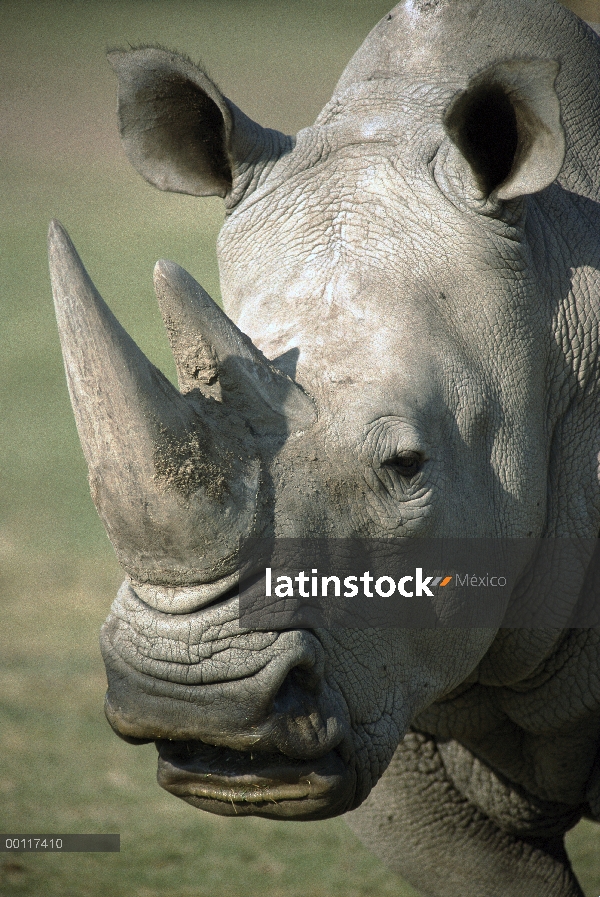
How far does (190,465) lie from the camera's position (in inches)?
85.7

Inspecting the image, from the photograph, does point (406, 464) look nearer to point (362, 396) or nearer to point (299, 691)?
point (362, 396)

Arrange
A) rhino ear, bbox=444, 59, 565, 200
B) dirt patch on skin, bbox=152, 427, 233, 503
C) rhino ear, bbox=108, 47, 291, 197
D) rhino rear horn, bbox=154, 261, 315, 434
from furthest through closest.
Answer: rhino ear, bbox=108, 47, 291, 197 < rhino ear, bbox=444, 59, 565, 200 < rhino rear horn, bbox=154, 261, 315, 434 < dirt patch on skin, bbox=152, 427, 233, 503

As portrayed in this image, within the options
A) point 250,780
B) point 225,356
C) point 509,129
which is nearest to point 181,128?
point 509,129

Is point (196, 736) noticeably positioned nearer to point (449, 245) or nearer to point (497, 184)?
point (449, 245)

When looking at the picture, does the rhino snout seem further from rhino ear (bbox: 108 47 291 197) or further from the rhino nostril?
rhino ear (bbox: 108 47 291 197)

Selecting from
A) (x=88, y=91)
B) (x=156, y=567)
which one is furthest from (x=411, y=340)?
(x=88, y=91)

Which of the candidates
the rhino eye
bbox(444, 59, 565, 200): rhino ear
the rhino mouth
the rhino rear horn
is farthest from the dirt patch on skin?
bbox(444, 59, 565, 200): rhino ear

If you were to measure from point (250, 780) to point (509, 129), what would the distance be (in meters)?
1.61

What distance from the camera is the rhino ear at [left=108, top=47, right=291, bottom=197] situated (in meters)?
2.91

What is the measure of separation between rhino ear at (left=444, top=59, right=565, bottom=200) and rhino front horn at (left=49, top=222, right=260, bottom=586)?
939mm

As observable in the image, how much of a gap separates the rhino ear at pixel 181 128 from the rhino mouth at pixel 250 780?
1518mm

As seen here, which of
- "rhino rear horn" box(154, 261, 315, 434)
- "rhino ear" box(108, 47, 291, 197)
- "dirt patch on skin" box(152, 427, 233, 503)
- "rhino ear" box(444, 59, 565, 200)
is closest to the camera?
"dirt patch on skin" box(152, 427, 233, 503)

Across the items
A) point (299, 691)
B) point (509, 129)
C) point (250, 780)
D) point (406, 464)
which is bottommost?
point (250, 780)

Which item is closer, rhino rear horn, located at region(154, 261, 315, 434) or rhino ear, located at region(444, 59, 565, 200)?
rhino rear horn, located at region(154, 261, 315, 434)
